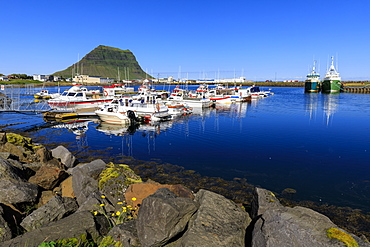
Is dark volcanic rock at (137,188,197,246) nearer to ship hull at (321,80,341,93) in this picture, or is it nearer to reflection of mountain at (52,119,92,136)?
reflection of mountain at (52,119,92,136)

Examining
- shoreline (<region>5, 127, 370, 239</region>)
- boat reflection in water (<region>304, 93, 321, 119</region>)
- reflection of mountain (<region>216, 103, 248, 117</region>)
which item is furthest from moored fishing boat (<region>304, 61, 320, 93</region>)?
shoreline (<region>5, 127, 370, 239</region>)

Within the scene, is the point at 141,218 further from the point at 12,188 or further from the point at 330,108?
the point at 330,108

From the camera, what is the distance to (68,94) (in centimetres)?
4341

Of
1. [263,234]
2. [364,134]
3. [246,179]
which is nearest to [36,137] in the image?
[246,179]

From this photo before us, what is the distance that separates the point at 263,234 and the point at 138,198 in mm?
4191

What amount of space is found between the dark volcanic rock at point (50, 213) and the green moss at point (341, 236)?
6.83 meters

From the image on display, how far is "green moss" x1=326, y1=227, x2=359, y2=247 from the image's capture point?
4.12 metres

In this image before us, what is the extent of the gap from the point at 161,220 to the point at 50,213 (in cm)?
378

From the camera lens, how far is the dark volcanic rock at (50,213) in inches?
265

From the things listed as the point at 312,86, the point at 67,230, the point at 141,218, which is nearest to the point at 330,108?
the point at 141,218

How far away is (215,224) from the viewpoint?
17.9 ft

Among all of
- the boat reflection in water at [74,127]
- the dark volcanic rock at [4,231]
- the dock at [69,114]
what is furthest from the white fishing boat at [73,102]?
Answer: the dark volcanic rock at [4,231]

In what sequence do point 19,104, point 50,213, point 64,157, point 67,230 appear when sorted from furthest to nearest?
1. point 19,104
2. point 64,157
3. point 50,213
4. point 67,230

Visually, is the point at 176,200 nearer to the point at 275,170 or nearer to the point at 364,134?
the point at 275,170
